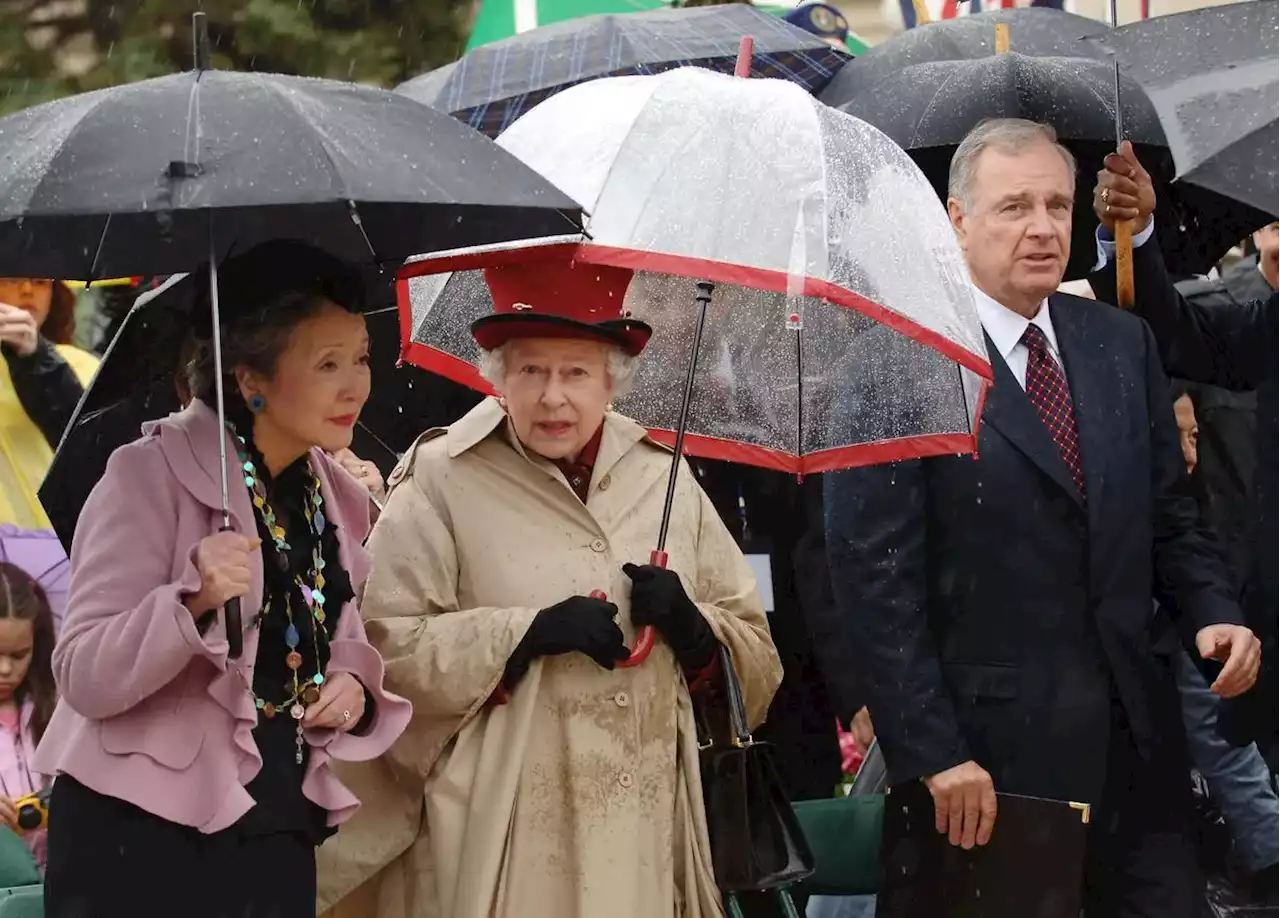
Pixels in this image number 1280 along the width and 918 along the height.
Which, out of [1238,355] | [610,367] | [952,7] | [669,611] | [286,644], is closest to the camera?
[286,644]

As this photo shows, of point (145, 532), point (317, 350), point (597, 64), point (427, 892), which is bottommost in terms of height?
point (427, 892)

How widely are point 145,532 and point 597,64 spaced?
11.5 ft

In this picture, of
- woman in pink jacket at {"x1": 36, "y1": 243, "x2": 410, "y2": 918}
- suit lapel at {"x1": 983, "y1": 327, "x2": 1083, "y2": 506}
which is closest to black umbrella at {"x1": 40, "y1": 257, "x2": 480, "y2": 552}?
woman in pink jacket at {"x1": 36, "y1": 243, "x2": 410, "y2": 918}

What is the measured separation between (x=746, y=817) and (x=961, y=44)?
12.3 ft

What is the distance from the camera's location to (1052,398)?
519cm

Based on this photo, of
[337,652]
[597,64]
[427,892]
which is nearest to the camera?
[337,652]

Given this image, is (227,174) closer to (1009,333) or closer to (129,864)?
(129,864)

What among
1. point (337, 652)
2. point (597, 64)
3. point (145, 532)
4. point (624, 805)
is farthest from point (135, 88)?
point (597, 64)

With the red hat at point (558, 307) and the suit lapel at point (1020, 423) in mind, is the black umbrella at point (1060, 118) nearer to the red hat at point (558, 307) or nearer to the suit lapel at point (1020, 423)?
the suit lapel at point (1020, 423)

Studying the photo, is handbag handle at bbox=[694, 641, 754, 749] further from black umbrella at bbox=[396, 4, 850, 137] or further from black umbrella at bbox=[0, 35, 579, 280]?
black umbrella at bbox=[396, 4, 850, 137]

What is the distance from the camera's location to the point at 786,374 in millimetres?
5297

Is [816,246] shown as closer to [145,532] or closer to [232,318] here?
[232,318]

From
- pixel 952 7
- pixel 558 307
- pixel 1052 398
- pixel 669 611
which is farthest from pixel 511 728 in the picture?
pixel 952 7

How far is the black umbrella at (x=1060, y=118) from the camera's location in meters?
6.21
